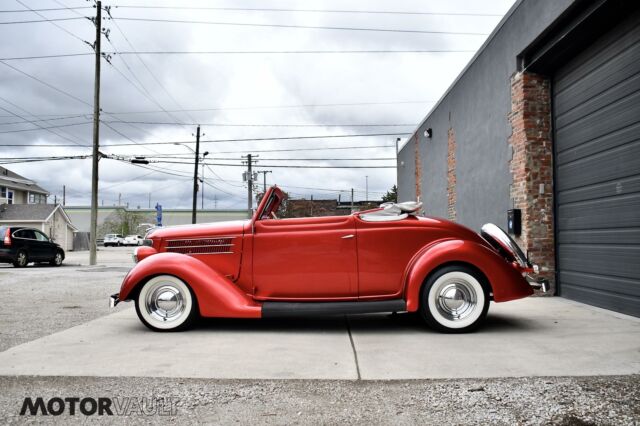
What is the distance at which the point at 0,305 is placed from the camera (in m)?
7.16

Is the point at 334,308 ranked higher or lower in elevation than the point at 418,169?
lower

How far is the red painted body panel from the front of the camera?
470cm

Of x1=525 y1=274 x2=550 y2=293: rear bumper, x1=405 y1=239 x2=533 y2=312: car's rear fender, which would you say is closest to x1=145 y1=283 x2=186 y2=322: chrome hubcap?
x1=405 y1=239 x2=533 y2=312: car's rear fender

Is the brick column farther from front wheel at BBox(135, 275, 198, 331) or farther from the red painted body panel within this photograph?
front wheel at BBox(135, 275, 198, 331)

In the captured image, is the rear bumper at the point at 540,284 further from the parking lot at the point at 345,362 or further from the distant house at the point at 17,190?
the distant house at the point at 17,190

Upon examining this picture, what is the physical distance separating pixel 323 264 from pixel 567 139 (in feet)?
15.2

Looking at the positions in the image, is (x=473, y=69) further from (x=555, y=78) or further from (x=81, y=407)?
(x=81, y=407)

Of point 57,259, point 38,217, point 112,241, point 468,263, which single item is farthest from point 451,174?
point 112,241

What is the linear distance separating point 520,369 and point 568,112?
501cm

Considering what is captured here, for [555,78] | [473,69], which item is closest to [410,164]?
[473,69]

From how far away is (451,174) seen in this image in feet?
42.1

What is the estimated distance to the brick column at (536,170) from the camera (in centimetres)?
746

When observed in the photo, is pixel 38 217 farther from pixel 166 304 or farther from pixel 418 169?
pixel 166 304

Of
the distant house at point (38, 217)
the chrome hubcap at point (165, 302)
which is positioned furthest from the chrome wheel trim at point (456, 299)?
the distant house at point (38, 217)
